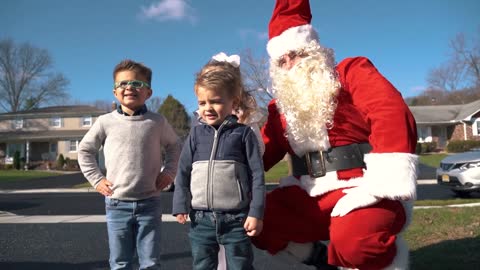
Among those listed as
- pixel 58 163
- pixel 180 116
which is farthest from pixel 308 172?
pixel 180 116

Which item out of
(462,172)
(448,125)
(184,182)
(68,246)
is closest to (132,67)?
(184,182)

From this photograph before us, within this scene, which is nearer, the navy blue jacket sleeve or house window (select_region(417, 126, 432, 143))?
the navy blue jacket sleeve

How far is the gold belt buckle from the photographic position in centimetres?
263

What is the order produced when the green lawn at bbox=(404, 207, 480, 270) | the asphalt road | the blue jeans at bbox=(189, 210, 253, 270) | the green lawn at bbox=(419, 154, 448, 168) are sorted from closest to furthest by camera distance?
1. the blue jeans at bbox=(189, 210, 253, 270)
2. the green lawn at bbox=(404, 207, 480, 270)
3. the asphalt road
4. the green lawn at bbox=(419, 154, 448, 168)

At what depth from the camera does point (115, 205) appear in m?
2.75

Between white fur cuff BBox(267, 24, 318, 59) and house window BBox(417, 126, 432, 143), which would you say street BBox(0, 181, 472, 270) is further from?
house window BBox(417, 126, 432, 143)

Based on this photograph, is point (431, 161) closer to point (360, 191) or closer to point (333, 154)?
point (333, 154)

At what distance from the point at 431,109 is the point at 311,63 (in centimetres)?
3981

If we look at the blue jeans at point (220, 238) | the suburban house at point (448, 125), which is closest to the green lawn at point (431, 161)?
the suburban house at point (448, 125)

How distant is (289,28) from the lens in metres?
2.87

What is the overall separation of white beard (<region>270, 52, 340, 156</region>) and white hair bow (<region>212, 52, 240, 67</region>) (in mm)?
342

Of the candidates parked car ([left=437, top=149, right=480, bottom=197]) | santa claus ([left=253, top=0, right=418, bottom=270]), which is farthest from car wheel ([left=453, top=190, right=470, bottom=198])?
santa claus ([left=253, top=0, right=418, bottom=270])

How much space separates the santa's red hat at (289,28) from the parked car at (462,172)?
682 cm

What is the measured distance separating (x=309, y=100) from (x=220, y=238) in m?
1.06
